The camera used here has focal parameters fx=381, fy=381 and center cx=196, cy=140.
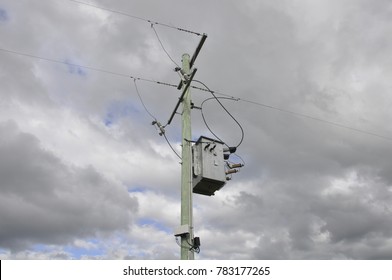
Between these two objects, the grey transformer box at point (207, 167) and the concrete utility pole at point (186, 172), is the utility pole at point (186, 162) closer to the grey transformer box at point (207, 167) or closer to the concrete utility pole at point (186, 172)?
the concrete utility pole at point (186, 172)

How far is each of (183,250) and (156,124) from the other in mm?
3892

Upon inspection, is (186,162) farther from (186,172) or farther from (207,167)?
(207,167)

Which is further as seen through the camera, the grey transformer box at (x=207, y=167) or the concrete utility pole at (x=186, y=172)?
the grey transformer box at (x=207, y=167)

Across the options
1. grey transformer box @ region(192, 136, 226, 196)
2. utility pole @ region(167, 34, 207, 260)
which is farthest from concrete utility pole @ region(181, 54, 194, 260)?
grey transformer box @ region(192, 136, 226, 196)

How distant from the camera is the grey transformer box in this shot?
8820mm

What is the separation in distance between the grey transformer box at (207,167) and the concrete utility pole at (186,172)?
0.26 meters

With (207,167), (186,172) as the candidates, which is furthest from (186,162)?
(207,167)

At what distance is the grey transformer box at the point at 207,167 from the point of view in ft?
28.9

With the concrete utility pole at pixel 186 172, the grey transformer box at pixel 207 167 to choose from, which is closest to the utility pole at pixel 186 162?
the concrete utility pole at pixel 186 172

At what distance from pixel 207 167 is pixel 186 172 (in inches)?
23.0

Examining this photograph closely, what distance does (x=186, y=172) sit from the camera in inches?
339

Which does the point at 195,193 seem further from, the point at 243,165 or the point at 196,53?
the point at 196,53
